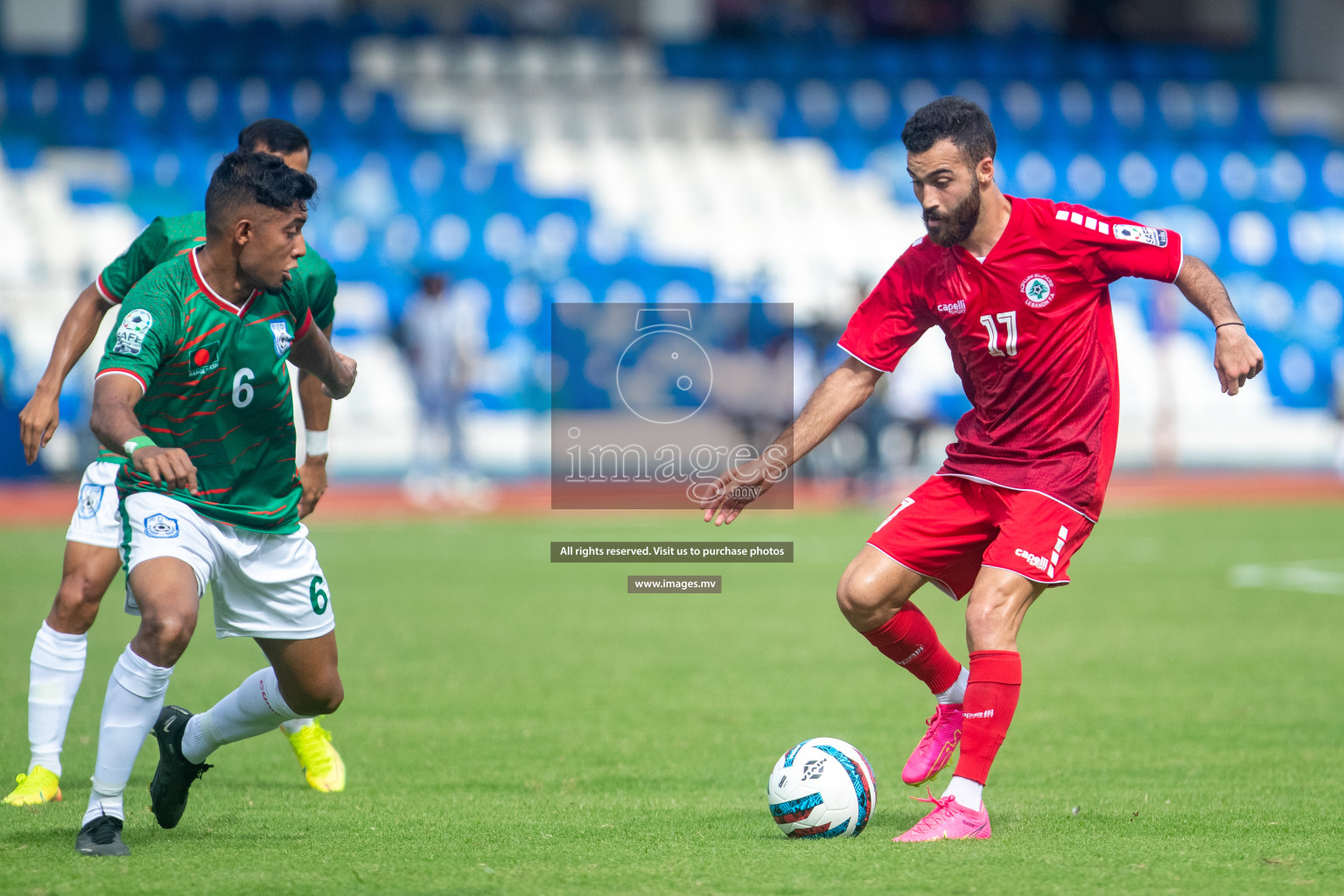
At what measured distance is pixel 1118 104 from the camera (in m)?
28.5

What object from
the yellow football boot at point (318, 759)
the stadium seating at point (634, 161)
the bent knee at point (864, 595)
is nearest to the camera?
the bent knee at point (864, 595)

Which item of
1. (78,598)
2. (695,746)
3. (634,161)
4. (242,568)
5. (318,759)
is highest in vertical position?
(634,161)

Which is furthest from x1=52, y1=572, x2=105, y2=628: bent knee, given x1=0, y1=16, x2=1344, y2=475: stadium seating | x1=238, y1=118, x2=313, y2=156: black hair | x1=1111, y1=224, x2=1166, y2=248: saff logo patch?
x1=0, y1=16, x2=1344, y2=475: stadium seating

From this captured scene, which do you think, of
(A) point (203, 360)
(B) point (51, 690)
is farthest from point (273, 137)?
(B) point (51, 690)

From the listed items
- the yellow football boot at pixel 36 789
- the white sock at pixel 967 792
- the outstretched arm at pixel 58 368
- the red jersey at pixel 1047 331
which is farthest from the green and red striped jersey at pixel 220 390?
the white sock at pixel 967 792

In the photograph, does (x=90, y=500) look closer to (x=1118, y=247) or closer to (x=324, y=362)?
(x=324, y=362)

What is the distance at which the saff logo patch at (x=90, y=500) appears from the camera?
5289 millimetres

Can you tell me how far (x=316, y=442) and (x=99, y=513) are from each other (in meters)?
0.84

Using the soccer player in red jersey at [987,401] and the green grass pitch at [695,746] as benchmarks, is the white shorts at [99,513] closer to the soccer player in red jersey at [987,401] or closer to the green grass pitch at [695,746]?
the green grass pitch at [695,746]

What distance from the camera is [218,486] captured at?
4785 mm

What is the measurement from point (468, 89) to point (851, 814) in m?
22.8

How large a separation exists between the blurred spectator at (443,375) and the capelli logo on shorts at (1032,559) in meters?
13.0

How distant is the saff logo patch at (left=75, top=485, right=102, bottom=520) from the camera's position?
17.4 ft

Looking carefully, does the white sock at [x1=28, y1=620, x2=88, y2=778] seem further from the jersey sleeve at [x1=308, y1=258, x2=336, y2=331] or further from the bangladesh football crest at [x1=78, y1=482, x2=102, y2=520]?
the jersey sleeve at [x1=308, y1=258, x2=336, y2=331]
